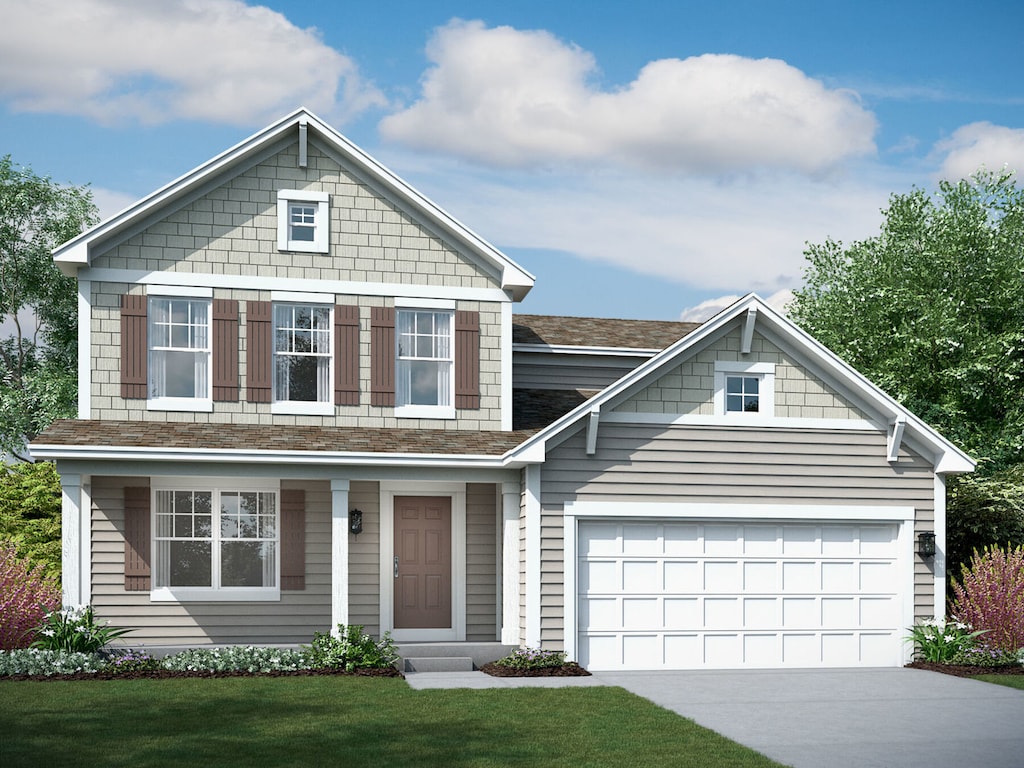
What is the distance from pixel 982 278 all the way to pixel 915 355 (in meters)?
2.78

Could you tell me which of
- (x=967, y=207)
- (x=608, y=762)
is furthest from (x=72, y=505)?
(x=967, y=207)

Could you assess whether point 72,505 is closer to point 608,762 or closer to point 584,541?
point 584,541

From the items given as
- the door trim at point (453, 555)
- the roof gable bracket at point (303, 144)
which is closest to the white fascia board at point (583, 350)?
the door trim at point (453, 555)

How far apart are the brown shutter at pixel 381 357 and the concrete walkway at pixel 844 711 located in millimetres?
4468

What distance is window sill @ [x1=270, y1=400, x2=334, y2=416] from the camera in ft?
60.0

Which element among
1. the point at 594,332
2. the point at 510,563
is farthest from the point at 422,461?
the point at 594,332

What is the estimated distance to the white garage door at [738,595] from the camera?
17.4 metres

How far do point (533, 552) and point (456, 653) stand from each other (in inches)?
72.6

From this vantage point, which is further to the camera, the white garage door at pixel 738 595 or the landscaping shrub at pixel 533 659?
the white garage door at pixel 738 595

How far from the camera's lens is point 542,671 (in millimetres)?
16344

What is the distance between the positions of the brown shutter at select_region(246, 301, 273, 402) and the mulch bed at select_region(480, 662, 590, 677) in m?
5.29

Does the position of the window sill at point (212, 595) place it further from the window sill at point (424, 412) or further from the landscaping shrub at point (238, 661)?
the window sill at point (424, 412)

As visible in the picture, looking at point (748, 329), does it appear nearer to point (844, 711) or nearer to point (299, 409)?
point (844, 711)

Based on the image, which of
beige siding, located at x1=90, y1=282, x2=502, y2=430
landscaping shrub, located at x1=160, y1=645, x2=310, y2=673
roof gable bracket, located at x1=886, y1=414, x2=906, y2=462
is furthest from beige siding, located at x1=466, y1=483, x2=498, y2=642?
roof gable bracket, located at x1=886, y1=414, x2=906, y2=462
